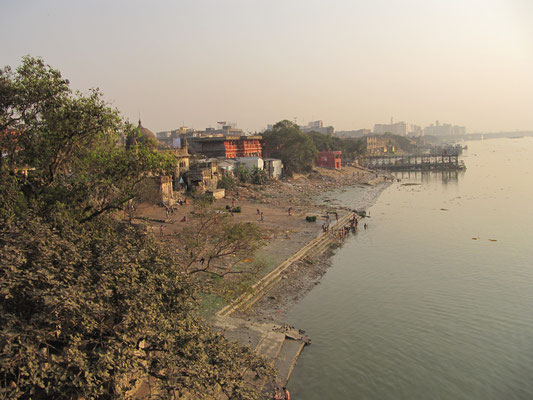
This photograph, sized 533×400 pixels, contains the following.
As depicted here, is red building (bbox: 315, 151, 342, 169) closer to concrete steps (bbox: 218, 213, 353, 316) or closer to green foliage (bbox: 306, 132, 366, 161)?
green foliage (bbox: 306, 132, 366, 161)

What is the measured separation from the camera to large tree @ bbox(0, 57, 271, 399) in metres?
6.26

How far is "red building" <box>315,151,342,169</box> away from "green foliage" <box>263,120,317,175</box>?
428 inches

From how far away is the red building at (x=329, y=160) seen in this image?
79000 mm

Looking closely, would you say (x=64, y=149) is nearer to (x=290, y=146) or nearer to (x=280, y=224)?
(x=280, y=224)

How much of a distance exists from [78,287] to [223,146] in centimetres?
5390

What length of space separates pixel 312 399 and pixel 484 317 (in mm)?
9097

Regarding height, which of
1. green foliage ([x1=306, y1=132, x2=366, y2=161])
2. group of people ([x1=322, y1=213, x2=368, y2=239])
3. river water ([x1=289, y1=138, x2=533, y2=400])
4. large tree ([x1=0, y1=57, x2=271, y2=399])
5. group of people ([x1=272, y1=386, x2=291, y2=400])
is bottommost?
river water ([x1=289, y1=138, x2=533, y2=400])

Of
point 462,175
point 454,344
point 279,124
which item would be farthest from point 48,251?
point 462,175

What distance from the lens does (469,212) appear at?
1629 inches

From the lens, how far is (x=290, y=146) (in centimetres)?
6469

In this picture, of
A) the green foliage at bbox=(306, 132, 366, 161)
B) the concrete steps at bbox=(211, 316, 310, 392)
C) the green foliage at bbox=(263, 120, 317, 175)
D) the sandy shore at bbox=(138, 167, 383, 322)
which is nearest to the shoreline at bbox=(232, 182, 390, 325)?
the sandy shore at bbox=(138, 167, 383, 322)

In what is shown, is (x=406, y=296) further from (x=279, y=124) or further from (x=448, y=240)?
(x=279, y=124)

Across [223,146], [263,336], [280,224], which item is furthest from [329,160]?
[263,336]

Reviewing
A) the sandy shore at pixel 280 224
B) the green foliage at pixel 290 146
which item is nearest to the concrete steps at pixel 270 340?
the sandy shore at pixel 280 224
